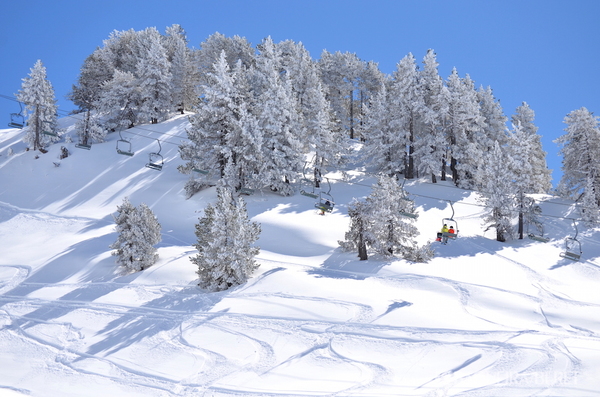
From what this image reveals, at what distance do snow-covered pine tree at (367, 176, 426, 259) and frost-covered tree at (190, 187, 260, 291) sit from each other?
313 inches

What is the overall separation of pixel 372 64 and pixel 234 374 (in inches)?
2035

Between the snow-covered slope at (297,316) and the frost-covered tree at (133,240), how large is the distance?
89 cm

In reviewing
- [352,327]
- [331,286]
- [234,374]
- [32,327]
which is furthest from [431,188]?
[32,327]

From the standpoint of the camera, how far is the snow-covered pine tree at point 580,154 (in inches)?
1511

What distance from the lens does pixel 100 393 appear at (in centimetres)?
1708

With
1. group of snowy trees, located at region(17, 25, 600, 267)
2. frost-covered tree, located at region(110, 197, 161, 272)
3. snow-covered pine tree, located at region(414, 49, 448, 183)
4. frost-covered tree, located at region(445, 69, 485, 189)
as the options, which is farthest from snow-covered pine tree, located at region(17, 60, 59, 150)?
frost-covered tree, located at region(445, 69, 485, 189)

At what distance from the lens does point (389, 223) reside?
28.1 m

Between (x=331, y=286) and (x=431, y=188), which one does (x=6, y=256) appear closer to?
(x=331, y=286)

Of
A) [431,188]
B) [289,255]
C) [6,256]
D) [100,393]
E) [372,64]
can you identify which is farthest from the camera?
[372,64]

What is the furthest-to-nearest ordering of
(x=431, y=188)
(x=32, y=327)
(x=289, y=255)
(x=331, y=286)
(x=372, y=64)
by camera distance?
(x=372, y=64), (x=431, y=188), (x=289, y=255), (x=331, y=286), (x=32, y=327)

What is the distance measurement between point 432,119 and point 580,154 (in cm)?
1268

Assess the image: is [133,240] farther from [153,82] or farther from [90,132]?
[153,82]

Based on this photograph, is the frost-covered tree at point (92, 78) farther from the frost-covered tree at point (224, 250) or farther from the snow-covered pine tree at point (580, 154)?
the snow-covered pine tree at point (580, 154)

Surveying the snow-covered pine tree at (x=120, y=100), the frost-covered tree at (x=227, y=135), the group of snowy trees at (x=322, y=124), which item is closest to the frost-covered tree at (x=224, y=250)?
the group of snowy trees at (x=322, y=124)
